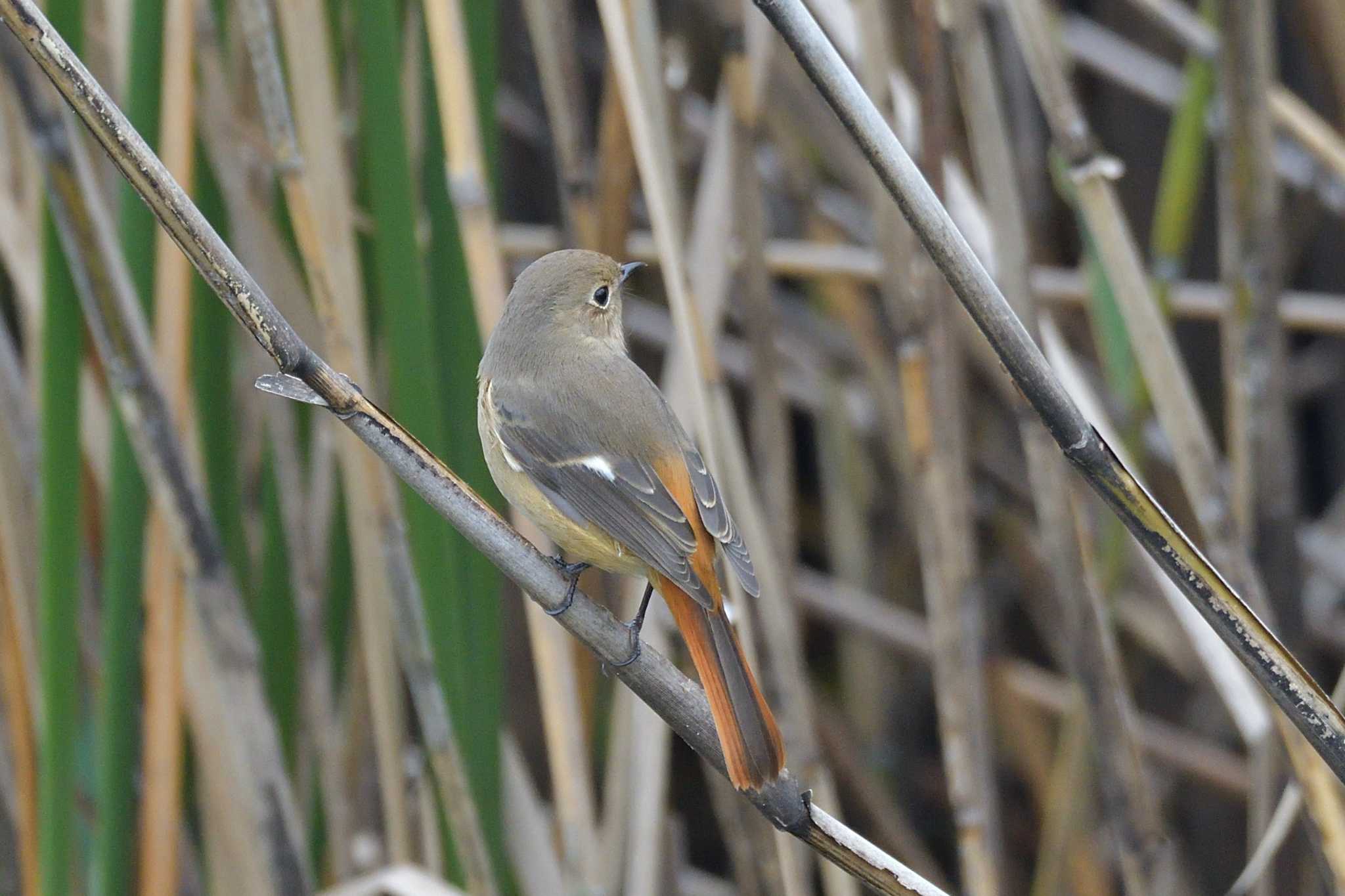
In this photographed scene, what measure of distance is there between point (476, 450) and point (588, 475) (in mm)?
189

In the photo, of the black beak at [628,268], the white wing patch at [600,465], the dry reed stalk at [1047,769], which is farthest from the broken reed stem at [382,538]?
the dry reed stalk at [1047,769]

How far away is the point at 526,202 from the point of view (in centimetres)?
287

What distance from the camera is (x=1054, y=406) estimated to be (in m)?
0.99

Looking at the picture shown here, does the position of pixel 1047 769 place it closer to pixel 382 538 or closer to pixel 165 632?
pixel 382 538

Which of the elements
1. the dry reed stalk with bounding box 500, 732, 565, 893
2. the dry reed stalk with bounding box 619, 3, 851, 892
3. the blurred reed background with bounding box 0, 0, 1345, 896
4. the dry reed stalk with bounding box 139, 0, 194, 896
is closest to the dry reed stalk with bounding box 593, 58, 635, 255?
the blurred reed background with bounding box 0, 0, 1345, 896

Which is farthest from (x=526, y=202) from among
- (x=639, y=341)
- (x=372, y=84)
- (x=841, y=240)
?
(x=372, y=84)

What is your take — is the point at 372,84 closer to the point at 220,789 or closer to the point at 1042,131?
the point at 220,789

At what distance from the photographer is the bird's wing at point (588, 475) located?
4.50 feet

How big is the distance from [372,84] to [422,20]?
0.80 feet

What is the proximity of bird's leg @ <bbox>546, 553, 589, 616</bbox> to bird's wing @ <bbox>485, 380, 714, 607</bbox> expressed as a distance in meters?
0.06

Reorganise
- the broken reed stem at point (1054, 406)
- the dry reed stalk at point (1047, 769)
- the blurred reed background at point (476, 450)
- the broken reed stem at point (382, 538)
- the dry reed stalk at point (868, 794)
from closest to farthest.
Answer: the broken reed stem at point (1054, 406) → the broken reed stem at point (382, 538) → the blurred reed background at point (476, 450) → the dry reed stalk at point (1047, 769) → the dry reed stalk at point (868, 794)

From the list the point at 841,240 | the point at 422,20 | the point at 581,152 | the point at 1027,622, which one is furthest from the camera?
the point at 1027,622

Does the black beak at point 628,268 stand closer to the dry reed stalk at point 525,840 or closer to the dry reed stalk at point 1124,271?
the dry reed stalk at point 1124,271

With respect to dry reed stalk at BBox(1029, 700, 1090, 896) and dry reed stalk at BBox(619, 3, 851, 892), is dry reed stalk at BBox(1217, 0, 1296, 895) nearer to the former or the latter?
dry reed stalk at BBox(1029, 700, 1090, 896)
